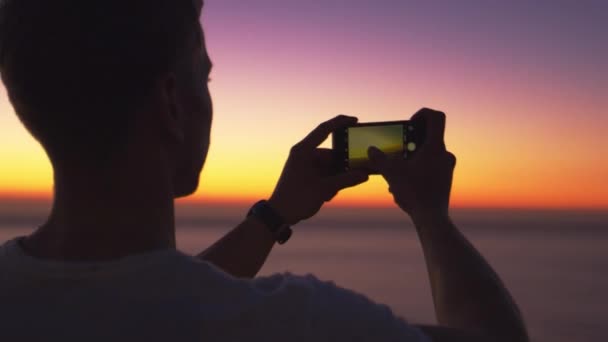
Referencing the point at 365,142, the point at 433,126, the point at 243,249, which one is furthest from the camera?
the point at 365,142

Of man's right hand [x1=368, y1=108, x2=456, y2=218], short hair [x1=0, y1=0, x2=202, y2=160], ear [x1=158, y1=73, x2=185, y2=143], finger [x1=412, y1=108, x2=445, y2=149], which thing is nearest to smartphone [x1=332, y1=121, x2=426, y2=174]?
finger [x1=412, y1=108, x2=445, y2=149]

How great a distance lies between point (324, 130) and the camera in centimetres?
205

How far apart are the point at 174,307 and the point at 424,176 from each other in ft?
2.37

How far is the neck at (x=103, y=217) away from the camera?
99cm

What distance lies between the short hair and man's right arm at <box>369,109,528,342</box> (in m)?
0.63

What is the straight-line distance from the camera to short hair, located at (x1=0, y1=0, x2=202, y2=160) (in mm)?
960

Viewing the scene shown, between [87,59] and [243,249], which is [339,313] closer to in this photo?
[87,59]

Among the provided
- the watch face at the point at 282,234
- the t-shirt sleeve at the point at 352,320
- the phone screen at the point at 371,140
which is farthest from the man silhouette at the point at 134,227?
the phone screen at the point at 371,140

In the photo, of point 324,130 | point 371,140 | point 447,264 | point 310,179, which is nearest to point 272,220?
point 310,179

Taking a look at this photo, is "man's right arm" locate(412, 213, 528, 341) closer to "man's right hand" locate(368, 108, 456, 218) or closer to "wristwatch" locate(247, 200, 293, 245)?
"man's right hand" locate(368, 108, 456, 218)

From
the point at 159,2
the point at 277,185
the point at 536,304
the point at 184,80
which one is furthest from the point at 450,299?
the point at 536,304

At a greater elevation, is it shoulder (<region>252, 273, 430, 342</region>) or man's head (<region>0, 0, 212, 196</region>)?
man's head (<region>0, 0, 212, 196</region>)

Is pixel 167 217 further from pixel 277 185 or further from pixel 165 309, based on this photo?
pixel 277 185

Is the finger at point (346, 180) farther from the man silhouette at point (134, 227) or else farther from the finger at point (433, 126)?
the man silhouette at point (134, 227)
